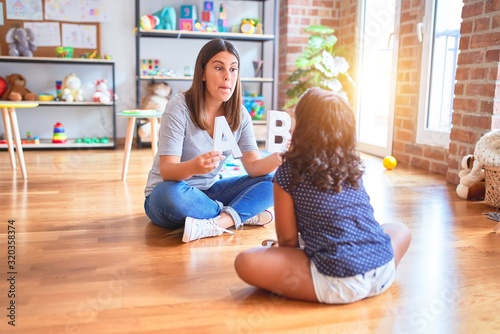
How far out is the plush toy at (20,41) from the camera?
13.9ft

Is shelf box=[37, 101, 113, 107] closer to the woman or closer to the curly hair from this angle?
the woman

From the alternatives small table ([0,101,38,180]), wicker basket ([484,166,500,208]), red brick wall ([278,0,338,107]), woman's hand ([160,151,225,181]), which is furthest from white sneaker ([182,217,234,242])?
red brick wall ([278,0,338,107])

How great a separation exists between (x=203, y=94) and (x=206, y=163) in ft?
1.07

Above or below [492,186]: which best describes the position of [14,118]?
above

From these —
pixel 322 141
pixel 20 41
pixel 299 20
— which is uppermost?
pixel 299 20

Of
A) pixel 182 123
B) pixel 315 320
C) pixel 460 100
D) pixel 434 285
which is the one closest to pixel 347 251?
pixel 315 320

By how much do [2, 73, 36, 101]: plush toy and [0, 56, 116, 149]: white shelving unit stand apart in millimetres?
125

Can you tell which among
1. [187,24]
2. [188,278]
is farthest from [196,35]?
[188,278]

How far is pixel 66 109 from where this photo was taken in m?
4.64

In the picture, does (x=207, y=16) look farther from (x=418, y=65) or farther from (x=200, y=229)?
(x=200, y=229)

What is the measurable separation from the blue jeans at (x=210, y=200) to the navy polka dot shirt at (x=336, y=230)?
622mm

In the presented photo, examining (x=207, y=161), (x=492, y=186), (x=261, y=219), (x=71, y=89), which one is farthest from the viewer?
(x=71, y=89)

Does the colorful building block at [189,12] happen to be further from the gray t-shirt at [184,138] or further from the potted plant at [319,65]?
the gray t-shirt at [184,138]

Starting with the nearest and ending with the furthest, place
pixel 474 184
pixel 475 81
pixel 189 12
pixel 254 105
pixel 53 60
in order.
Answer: pixel 474 184 < pixel 475 81 < pixel 53 60 < pixel 189 12 < pixel 254 105
